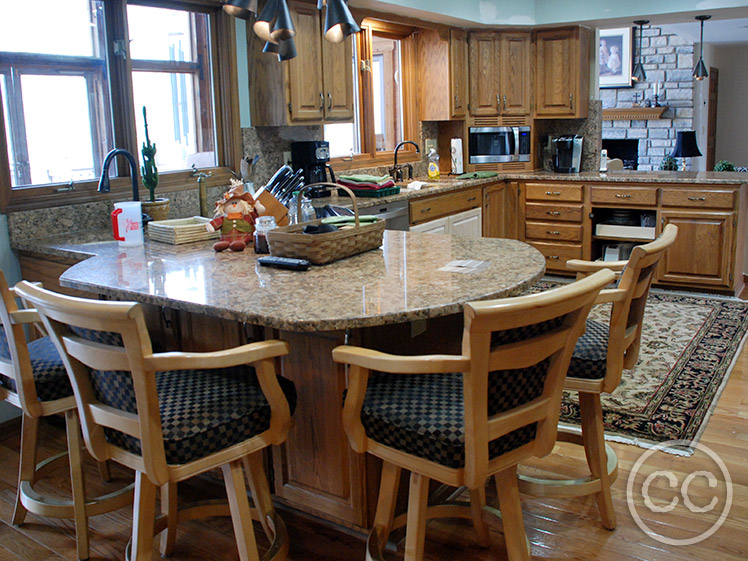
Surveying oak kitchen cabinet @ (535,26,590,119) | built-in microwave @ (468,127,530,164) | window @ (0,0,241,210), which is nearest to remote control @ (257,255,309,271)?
window @ (0,0,241,210)

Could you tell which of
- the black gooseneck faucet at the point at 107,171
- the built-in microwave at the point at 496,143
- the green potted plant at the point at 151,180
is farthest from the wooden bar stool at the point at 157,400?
the built-in microwave at the point at 496,143

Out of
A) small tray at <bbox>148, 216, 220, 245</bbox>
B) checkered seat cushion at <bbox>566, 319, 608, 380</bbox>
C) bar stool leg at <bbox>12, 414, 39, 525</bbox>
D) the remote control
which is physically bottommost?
bar stool leg at <bbox>12, 414, 39, 525</bbox>

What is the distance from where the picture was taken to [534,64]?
6180 millimetres

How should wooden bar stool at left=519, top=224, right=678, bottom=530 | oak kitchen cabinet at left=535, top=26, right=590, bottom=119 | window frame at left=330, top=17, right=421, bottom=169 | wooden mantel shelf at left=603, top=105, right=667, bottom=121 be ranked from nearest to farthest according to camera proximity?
wooden bar stool at left=519, top=224, right=678, bottom=530 → window frame at left=330, top=17, right=421, bottom=169 → oak kitchen cabinet at left=535, top=26, right=590, bottom=119 → wooden mantel shelf at left=603, top=105, right=667, bottom=121

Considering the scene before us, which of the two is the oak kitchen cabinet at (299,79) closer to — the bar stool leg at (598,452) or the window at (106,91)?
the window at (106,91)

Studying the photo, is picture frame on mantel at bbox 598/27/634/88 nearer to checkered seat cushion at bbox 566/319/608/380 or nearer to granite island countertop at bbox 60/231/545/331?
granite island countertop at bbox 60/231/545/331

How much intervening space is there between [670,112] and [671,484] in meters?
8.29

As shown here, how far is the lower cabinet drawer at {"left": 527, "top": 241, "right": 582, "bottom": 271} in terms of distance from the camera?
5914 millimetres

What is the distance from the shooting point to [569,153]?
620 cm

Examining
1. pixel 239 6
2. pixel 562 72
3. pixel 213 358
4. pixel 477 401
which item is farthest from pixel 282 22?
pixel 562 72

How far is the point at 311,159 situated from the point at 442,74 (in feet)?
5.98

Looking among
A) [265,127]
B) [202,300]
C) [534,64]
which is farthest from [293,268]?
[534,64]

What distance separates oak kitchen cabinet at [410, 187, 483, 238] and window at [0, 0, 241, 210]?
137 cm

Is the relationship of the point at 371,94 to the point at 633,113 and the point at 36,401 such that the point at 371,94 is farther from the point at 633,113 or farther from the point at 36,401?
the point at 633,113
